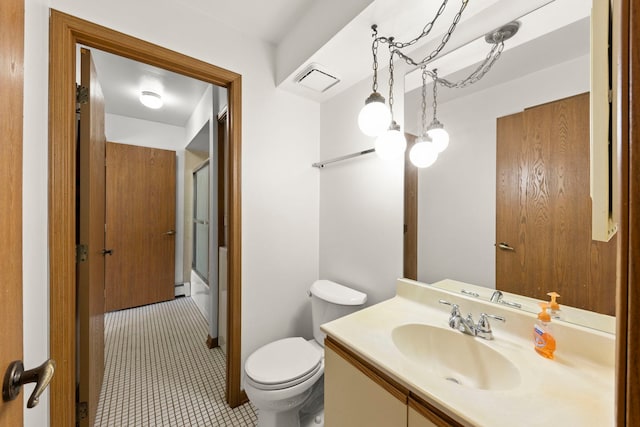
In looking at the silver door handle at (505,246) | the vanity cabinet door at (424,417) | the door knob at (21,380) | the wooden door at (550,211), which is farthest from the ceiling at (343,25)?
the door knob at (21,380)

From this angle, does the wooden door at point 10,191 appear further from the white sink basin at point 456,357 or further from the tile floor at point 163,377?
the tile floor at point 163,377

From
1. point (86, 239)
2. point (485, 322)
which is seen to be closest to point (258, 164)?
point (86, 239)

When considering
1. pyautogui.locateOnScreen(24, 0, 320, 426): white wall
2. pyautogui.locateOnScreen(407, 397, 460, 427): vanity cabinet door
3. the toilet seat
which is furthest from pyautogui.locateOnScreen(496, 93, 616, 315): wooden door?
pyautogui.locateOnScreen(24, 0, 320, 426): white wall

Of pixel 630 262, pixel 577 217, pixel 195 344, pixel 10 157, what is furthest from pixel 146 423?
pixel 577 217

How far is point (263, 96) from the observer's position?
1629 mm

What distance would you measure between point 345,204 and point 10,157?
143 cm

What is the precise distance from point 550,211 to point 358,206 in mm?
Result: 917

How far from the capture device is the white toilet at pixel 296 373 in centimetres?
115

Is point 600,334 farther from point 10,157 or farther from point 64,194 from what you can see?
point 64,194

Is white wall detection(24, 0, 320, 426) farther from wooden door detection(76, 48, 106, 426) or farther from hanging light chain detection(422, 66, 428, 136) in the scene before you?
hanging light chain detection(422, 66, 428, 136)

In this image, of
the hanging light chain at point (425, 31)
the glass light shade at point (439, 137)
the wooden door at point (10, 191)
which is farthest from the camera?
the glass light shade at point (439, 137)

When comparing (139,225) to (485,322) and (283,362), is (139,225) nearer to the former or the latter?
(283,362)

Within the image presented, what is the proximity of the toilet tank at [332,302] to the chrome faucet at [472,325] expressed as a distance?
1.72 ft

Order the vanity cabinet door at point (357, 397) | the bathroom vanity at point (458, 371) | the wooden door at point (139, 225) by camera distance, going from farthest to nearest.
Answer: the wooden door at point (139, 225)
the vanity cabinet door at point (357, 397)
the bathroom vanity at point (458, 371)
